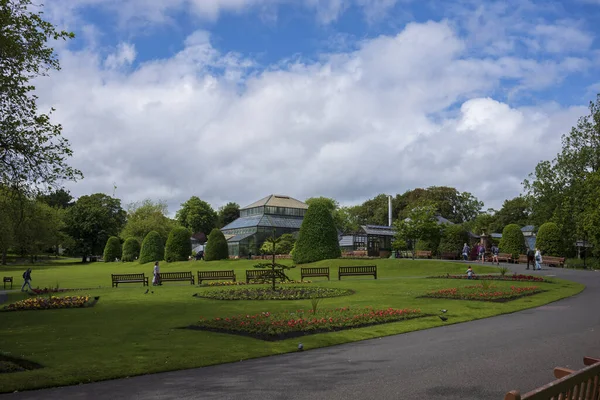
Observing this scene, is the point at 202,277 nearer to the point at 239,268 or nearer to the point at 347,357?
the point at 239,268

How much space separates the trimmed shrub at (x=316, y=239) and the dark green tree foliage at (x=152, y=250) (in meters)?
24.7

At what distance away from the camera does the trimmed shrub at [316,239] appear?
41906 millimetres

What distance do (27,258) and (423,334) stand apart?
8837cm

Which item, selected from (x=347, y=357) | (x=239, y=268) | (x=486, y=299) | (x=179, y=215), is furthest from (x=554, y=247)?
(x=179, y=215)

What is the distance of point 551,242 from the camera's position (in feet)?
142

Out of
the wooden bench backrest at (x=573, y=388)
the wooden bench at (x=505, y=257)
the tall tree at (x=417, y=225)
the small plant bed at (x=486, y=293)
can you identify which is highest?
the tall tree at (x=417, y=225)

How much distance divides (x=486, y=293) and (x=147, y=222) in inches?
2622

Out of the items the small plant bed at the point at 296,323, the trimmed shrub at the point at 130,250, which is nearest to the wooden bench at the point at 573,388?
the small plant bed at the point at 296,323

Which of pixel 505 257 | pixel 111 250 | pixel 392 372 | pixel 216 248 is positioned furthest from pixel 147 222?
pixel 392 372

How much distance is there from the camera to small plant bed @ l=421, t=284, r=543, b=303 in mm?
17219

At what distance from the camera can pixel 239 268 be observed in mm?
42656

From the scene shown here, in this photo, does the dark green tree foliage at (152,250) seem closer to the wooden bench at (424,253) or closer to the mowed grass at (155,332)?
the wooden bench at (424,253)

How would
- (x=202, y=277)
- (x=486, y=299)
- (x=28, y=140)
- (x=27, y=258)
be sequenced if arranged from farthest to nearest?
(x=27, y=258)
(x=202, y=277)
(x=486, y=299)
(x=28, y=140)

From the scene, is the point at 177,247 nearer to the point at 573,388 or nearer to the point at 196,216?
the point at 196,216
